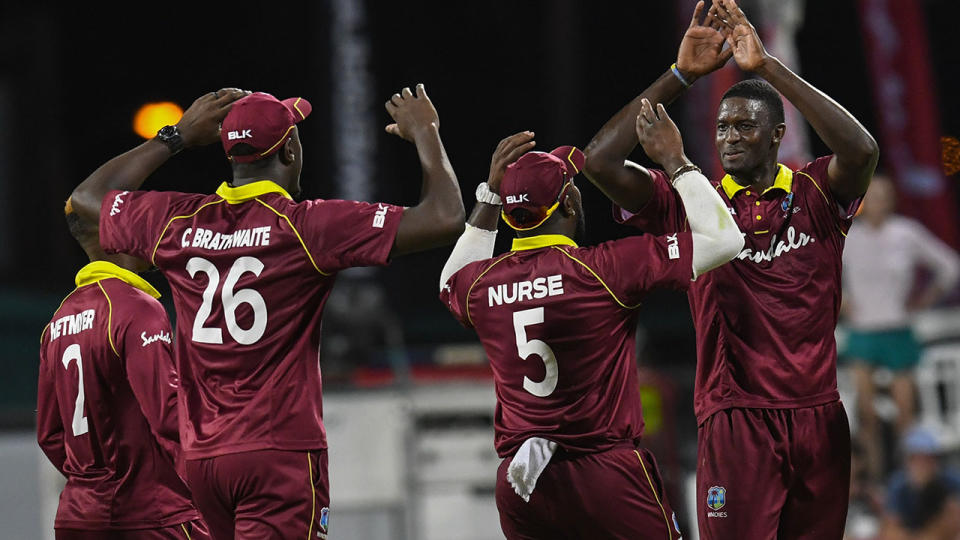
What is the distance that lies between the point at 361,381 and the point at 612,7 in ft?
27.3

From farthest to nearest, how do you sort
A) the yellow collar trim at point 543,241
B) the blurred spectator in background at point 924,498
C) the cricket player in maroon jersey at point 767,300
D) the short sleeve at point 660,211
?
the blurred spectator in background at point 924,498, the short sleeve at point 660,211, the cricket player in maroon jersey at point 767,300, the yellow collar trim at point 543,241

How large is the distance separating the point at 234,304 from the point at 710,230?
179cm

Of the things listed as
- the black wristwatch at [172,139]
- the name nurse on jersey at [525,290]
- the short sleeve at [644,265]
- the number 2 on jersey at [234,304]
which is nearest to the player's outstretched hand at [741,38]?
the short sleeve at [644,265]

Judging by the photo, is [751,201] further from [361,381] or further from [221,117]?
[361,381]

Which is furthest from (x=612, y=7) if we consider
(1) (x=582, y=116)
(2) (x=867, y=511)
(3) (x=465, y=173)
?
(2) (x=867, y=511)

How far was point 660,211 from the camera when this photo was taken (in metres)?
5.97

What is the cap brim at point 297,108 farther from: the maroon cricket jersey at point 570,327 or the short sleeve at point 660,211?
the short sleeve at point 660,211

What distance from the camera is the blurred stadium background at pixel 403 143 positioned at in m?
12.1

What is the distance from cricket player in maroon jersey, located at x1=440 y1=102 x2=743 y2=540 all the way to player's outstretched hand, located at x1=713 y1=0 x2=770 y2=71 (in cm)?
45

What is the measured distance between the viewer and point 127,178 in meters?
5.74

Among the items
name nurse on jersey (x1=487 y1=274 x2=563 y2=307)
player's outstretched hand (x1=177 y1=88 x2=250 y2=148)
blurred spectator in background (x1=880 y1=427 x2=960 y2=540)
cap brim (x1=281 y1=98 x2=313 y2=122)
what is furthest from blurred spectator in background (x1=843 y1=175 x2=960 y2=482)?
player's outstretched hand (x1=177 y1=88 x2=250 y2=148)

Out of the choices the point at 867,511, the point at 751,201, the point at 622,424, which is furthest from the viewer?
the point at 867,511

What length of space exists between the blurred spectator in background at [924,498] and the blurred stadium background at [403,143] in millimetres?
1513

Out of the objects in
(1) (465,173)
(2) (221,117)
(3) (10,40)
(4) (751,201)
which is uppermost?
(3) (10,40)
